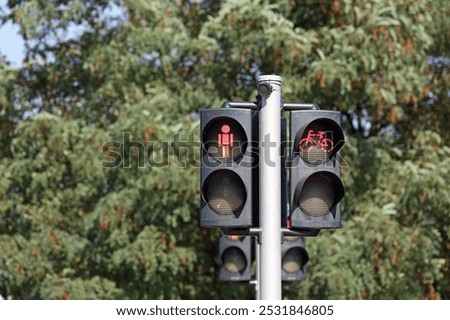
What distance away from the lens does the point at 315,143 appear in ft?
20.2

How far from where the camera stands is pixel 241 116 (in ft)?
20.1

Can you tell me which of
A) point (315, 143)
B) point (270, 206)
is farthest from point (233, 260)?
point (315, 143)

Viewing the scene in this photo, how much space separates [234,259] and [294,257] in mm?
1042

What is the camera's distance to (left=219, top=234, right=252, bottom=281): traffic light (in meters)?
14.5

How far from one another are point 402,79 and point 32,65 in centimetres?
777

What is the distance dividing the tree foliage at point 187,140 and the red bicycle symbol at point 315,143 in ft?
34.5

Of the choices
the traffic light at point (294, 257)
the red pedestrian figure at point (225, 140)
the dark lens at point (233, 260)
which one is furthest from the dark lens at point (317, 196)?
the dark lens at point (233, 260)

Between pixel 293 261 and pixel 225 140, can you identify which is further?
pixel 293 261

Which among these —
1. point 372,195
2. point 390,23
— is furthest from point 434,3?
point 372,195

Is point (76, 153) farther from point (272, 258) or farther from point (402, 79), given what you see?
point (272, 258)

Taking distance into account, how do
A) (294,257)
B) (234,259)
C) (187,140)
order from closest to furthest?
1. (294,257)
2. (234,259)
3. (187,140)

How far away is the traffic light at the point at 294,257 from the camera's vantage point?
45.8ft

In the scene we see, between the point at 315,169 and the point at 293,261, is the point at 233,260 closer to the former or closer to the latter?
the point at 293,261

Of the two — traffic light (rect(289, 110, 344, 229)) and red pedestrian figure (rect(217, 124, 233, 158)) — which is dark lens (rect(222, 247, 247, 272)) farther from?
red pedestrian figure (rect(217, 124, 233, 158))
